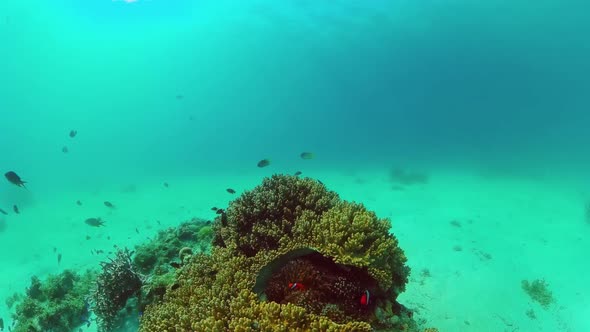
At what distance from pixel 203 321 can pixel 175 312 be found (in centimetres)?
81

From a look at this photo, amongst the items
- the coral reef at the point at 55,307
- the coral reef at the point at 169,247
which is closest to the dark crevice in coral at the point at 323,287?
the coral reef at the point at 169,247

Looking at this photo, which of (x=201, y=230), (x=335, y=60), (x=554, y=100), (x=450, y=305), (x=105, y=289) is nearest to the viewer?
(x=105, y=289)

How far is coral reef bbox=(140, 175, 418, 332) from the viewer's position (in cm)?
422

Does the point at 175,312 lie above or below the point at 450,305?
below

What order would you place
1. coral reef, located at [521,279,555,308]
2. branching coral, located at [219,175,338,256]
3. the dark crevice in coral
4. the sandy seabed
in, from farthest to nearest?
coral reef, located at [521,279,555,308], the sandy seabed, branching coral, located at [219,175,338,256], the dark crevice in coral

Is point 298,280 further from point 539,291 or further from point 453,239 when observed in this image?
point 453,239

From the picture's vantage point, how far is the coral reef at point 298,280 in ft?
13.8

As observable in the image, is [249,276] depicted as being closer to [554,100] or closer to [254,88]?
[554,100]

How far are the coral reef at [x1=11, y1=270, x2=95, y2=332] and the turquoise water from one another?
29.4ft

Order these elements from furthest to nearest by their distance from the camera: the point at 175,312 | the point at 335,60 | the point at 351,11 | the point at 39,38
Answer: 1. the point at 39,38
2. the point at 335,60
3. the point at 351,11
4. the point at 175,312

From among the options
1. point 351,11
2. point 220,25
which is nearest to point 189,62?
point 220,25

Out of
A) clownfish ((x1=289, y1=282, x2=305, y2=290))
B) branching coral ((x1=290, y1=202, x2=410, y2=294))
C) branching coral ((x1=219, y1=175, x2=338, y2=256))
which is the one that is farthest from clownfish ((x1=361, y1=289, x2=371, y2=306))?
branching coral ((x1=219, y1=175, x2=338, y2=256))

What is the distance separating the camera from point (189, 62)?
144500 mm

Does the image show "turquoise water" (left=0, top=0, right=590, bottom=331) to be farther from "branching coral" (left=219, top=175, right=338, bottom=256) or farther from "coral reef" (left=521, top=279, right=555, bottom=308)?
"branching coral" (left=219, top=175, right=338, bottom=256)
